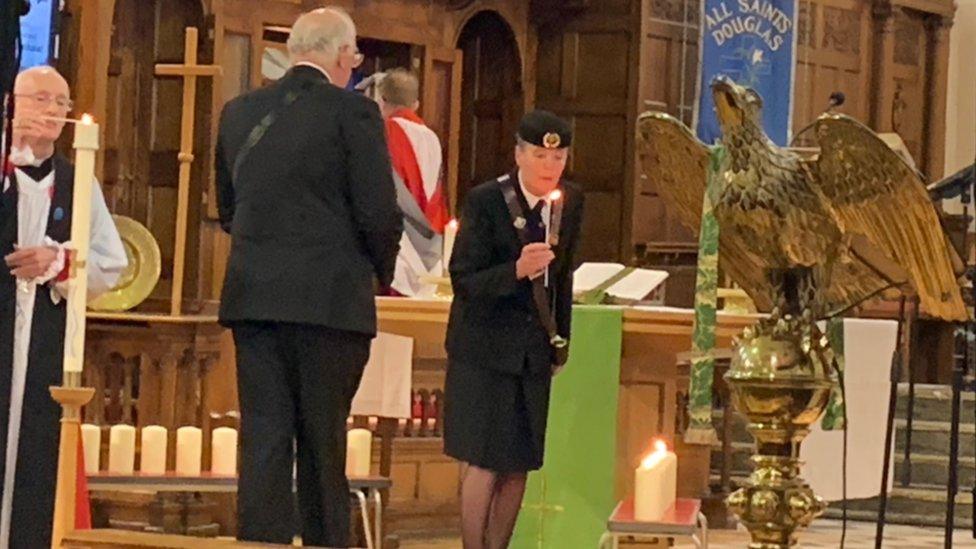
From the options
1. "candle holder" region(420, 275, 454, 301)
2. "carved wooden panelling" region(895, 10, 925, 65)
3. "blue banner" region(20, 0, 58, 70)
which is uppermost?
"carved wooden panelling" region(895, 10, 925, 65)

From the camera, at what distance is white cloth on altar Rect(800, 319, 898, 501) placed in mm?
9141

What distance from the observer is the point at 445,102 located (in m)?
11.9

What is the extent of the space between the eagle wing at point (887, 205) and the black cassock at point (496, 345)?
1985 millimetres

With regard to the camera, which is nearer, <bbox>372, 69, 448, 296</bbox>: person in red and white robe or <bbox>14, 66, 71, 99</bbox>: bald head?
<bbox>14, 66, 71, 99</bbox>: bald head

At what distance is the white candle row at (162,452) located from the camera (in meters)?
6.43

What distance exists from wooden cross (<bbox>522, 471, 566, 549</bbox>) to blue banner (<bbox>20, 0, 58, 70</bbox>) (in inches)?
154

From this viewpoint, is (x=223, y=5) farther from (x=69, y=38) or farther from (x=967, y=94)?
(x=967, y=94)

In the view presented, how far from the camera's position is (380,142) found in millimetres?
4746

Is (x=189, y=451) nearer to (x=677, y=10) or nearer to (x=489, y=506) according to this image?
(x=489, y=506)

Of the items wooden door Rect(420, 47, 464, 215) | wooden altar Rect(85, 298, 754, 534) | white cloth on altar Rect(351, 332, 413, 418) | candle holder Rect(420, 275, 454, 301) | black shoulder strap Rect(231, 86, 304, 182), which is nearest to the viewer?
black shoulder strap Rect(231, 86, 304, 182)

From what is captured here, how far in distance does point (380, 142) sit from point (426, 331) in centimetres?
196

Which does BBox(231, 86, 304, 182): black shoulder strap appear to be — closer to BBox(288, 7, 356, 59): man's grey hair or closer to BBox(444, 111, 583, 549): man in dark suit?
BBox(288, 7, 356, 59): man's grey hair

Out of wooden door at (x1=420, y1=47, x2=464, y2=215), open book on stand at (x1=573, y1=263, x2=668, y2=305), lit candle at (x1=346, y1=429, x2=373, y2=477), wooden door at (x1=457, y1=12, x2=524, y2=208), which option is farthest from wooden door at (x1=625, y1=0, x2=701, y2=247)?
lit candle at (x1=346, y1=429, x2=373, y2=477)

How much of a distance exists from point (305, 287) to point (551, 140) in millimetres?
1109
